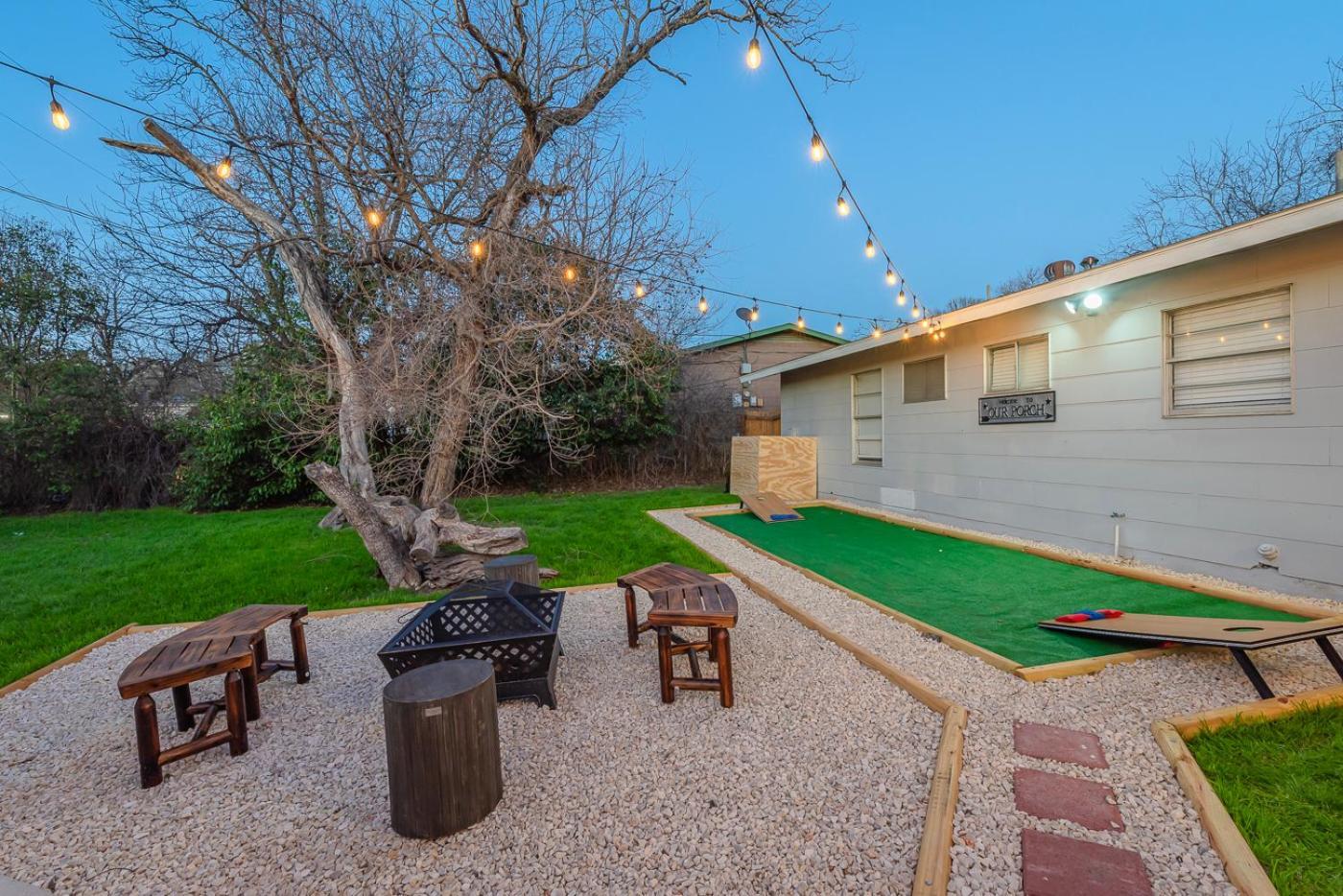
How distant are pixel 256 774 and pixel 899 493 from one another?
7.48m

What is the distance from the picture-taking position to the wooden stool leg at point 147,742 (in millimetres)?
2072

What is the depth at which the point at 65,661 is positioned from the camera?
3355 millimetres

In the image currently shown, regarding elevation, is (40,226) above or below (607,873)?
above

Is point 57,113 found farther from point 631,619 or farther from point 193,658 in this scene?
point 631,619

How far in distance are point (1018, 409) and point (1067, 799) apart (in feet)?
16.7

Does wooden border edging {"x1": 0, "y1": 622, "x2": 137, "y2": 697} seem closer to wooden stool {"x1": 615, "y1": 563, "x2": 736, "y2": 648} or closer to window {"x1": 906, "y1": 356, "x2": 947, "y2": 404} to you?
wooden stool {"x1": 615, "y1": 563, "x2": 736, "y2": 648}

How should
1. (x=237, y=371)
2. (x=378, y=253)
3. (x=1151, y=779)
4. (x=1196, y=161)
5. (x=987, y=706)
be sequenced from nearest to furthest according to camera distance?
(x=1151, y=779), (x=987, y=706), (x=378, y=253), (x=237, y=371), (x=1196, y=161)

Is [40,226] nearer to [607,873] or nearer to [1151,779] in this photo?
[607,873]

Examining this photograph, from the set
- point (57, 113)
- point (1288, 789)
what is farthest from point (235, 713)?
point (57, 113)

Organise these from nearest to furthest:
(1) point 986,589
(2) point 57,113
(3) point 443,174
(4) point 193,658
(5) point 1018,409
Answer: (4) point 193,658 → (2) point 57,113 → (1) point 986,589 → (5) point 1018,409 → (3) point 443,174

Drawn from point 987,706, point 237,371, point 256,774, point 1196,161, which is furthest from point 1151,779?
point 1196,161

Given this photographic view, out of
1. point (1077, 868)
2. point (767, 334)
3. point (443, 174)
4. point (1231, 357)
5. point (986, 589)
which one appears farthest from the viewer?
point (767, 334)

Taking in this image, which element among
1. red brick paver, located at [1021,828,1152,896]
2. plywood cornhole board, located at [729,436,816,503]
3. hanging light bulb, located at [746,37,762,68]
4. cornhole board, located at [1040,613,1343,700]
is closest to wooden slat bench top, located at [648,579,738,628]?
red brick paver, located at [1021,828,1152,896]

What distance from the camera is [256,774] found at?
2.16 meters
